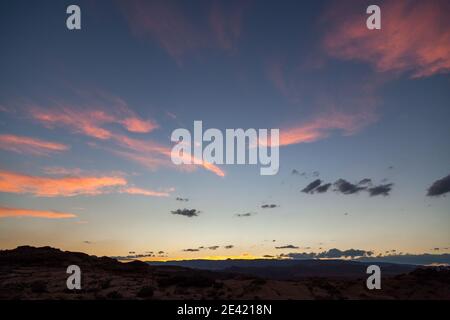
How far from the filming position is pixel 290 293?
34.0 meters

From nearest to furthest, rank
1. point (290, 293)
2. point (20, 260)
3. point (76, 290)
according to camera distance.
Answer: point (76, 290) → point (290, 293) → point (20, 260)
